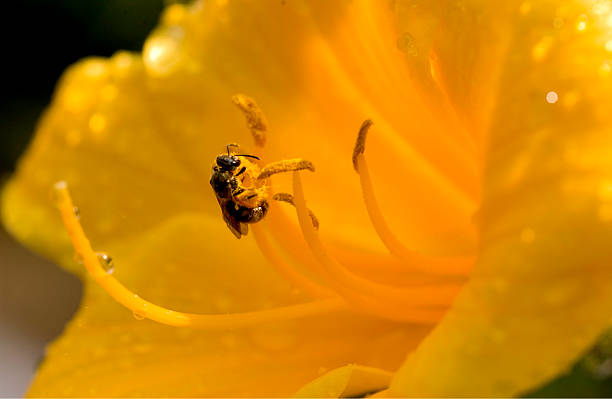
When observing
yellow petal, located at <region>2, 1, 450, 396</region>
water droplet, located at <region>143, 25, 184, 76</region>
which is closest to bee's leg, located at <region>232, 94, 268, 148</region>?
yellow petal, located at <region>2, 1, 450, 396</region>

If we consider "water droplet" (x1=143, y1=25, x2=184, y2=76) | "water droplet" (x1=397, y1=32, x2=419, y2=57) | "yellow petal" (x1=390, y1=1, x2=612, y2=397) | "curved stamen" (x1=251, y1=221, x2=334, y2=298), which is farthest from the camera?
"water droplet" (x1=143, y1=25, x2=184, y2=76)

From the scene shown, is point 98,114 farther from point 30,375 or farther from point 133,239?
point 30,375

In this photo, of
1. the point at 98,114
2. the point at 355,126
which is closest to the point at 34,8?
the point at 98,114

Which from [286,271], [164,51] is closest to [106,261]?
[286,271]

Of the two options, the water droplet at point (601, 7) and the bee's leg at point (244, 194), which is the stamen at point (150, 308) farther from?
the water droplet at point (601, 7)

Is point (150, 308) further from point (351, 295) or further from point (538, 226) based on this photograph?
point (538, 226)

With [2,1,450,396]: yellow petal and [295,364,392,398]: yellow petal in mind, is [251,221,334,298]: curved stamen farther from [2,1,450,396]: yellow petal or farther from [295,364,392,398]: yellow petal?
[295,364,392,398]: yellow petal

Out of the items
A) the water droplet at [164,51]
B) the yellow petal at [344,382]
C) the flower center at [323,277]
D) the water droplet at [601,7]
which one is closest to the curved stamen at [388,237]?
the flower center at [323,277]
